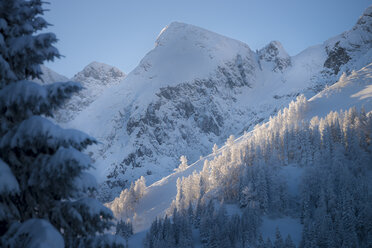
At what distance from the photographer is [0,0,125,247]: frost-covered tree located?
4.96 metres

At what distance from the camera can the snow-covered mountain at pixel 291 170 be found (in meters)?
85.8

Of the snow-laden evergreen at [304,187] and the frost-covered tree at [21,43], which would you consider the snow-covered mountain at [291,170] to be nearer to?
the snow-laden evergreen at [304,187]

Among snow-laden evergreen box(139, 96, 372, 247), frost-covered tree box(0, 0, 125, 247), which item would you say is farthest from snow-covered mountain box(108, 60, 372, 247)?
frost-covered tree box(0, 0, 125, 247)

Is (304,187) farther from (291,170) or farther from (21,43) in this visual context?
(21,43)

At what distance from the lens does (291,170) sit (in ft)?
282

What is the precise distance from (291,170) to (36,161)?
9122 centimetres

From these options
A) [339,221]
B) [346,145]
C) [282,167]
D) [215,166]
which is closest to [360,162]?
[346,145]

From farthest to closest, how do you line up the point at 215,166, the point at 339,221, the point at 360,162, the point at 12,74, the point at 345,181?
the point at 215,166 → the point at 360,162 → the point at 345,181 → the point at 339,221 → the point at 12,74

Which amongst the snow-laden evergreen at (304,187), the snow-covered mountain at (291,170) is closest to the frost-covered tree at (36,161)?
the snow-laden evergreen at (304,187)

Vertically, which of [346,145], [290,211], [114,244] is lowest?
[290,211]

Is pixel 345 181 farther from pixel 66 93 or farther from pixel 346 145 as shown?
pixel 66 93

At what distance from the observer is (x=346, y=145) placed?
275 feet

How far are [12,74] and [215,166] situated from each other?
9228 centimetres

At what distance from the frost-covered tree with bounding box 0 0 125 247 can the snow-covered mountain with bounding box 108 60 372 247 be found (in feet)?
255
